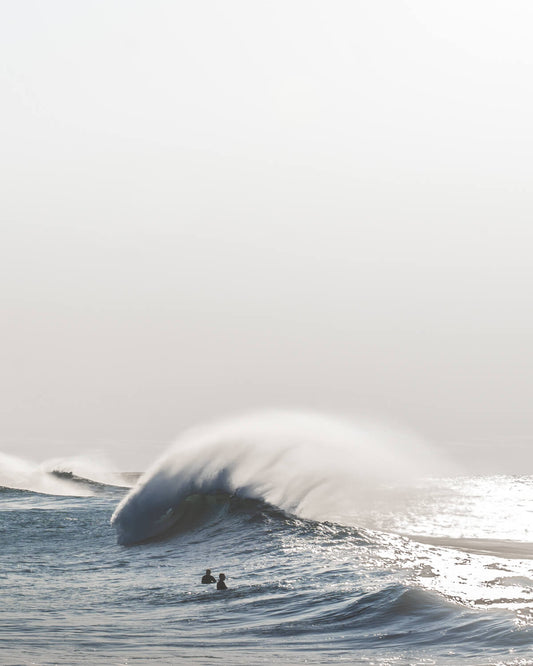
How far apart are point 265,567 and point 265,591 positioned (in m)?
3.09

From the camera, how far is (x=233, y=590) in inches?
693

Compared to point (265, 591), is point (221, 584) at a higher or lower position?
higher

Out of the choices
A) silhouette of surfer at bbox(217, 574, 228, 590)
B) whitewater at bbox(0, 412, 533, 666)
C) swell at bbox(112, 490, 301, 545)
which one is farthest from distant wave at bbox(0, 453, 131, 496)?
silhouette of surfer at bbox(217, 574, 228, 590)

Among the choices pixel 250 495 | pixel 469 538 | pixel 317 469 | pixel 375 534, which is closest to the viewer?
pixel 375 534

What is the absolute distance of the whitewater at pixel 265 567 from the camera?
42.0ft

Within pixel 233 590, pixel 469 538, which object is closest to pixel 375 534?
pixel 469 538

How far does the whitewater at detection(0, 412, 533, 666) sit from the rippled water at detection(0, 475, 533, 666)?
0.21 feet

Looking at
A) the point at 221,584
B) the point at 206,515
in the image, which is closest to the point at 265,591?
the point at 221,584

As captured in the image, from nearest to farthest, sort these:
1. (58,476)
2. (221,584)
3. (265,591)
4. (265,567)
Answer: (265,591) → (221,584) → (265,567) → (58,476)

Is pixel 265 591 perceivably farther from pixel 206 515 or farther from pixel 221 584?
pixel 206 515

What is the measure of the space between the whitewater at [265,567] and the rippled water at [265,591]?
6cm

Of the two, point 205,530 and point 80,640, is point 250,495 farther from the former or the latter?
point 80,640

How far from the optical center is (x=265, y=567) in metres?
20.4

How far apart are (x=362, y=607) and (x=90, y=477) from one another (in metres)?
54.0
